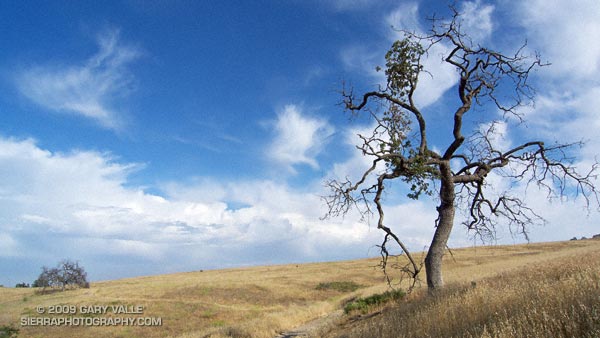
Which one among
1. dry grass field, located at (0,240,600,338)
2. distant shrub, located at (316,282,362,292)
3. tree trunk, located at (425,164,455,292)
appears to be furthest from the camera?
distant shrub, located at (316,282,362,292)

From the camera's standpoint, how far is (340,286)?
5050 centimetres

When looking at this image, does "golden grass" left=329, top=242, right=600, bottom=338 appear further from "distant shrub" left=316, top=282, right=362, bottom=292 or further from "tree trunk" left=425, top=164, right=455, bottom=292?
"distant shrub" left=316, top=282, right=362, bottom=292

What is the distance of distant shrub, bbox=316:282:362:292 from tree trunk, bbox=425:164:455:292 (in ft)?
121

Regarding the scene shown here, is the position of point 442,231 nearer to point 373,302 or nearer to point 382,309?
point 382,309

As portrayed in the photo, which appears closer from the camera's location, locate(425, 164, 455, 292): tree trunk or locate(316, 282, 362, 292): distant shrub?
locate(425, 164, 455, 292): tree trunk

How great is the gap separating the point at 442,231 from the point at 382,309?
5.18 meters

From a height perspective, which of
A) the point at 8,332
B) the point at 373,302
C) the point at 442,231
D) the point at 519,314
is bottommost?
the point at 8,332

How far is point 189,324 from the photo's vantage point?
1348 inches

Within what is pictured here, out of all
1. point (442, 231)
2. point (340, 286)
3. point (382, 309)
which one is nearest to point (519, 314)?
point (442, 231)

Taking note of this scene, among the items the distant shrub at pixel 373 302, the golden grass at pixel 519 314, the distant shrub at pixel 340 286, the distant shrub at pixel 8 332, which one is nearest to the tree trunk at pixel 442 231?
the golden grass at pixel 519 314

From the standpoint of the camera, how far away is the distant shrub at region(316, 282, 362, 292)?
162ft

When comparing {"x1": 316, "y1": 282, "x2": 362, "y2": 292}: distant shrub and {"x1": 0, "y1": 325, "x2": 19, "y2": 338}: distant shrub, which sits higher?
{"x1": 0, "y1": 325, "x2": 19, "y2": 338}: distant shrub

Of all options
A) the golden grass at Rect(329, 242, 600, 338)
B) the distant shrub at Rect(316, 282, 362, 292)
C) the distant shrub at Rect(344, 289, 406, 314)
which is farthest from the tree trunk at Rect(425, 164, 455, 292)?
the distant shrub at Rect(316, 282, 362, 292)

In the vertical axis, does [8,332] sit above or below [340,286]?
above
